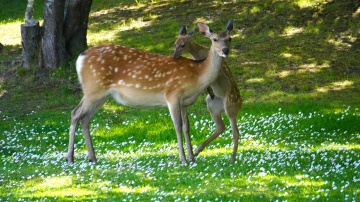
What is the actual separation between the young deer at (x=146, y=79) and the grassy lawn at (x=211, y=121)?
715 millimetres

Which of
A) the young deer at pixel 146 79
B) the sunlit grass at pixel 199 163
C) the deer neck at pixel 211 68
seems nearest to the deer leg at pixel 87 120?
the young deer at pixel 146 79

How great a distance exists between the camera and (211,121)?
14.3 metres

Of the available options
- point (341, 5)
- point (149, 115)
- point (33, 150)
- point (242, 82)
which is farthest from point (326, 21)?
point (33, 150)

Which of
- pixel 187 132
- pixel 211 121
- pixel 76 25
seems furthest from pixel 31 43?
pixel 187 132

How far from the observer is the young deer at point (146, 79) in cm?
1098

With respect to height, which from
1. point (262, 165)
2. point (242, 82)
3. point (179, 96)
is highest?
point (179, 96)

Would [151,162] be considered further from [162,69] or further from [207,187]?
[207,187]

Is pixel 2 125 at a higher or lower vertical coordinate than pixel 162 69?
lower

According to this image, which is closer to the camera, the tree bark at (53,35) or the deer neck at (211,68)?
the deer neck at (211,68)

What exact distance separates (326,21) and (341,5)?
1.16m

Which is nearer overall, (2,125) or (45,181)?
(45,181)

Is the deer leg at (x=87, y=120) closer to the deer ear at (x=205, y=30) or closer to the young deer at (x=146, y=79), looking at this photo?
the young deer at (x=146, y=79)

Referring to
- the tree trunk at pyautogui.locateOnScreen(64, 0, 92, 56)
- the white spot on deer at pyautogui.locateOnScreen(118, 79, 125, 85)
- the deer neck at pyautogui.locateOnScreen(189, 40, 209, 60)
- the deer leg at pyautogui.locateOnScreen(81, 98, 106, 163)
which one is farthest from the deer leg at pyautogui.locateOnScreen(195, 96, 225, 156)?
the tree trunk at pyautogui.locateOnScreen(64, 0, 92, 56)

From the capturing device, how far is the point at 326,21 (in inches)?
782
